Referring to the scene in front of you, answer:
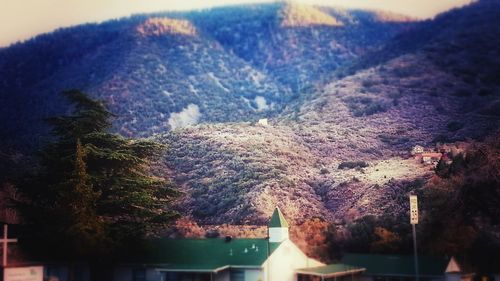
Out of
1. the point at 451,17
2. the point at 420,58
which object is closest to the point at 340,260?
the point at 420,58

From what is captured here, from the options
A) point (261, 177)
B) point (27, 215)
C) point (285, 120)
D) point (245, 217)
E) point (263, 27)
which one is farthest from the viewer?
point (263, 27)

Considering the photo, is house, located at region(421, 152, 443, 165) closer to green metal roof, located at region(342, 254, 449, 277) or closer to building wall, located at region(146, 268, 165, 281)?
green metal roof, located at region(342, 254, 449, 277)

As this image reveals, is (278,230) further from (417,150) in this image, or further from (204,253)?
(417,150)

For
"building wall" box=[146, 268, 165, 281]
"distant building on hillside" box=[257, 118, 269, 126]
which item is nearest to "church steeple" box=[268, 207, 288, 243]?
"building wall" box=[146, 268, 165, 281]

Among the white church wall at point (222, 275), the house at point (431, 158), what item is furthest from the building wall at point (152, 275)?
the house at point (431, 158)

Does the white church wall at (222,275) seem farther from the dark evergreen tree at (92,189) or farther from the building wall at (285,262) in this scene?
the dark evergreen tree at (92,189)

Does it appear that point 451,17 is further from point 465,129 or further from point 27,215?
point 27,215
